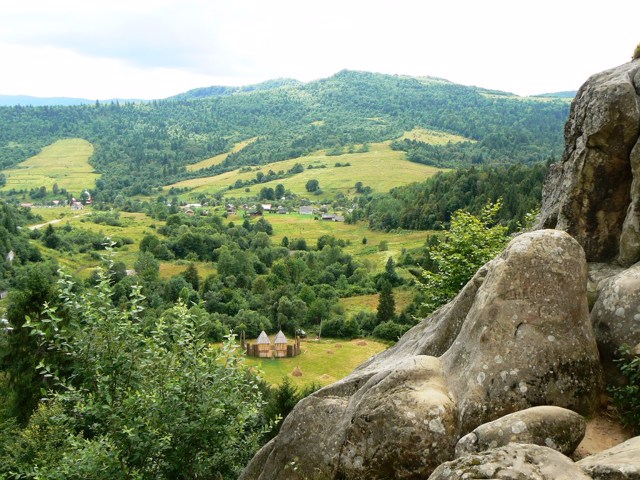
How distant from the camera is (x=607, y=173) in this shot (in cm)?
1566

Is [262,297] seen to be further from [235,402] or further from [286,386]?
[235,402]

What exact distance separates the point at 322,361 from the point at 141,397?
3246 inches

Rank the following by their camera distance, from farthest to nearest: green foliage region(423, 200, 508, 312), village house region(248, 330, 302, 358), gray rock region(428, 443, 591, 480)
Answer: village house region(248, 330, 302, 358) < green foliage region(423, 200, 508, 312) < gray rock region(428, 443, 591, 480)

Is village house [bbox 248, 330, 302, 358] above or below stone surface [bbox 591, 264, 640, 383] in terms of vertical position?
below

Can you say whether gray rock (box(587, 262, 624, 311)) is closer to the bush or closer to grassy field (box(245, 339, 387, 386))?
grassy field (box(245, 339, 387, 386))

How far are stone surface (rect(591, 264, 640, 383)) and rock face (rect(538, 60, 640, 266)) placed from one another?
1.93 m

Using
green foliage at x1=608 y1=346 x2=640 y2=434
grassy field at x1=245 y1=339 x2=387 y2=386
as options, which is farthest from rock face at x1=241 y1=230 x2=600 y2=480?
grassy field at x1=245 y1=339 x2=387 y2=386

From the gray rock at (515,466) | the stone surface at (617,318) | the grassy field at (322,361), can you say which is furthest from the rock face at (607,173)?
the grassy field at (322,361)

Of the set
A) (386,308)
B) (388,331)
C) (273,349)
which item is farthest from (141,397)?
(386,308)

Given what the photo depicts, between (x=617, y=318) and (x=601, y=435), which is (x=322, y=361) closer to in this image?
(x=617, y=318)

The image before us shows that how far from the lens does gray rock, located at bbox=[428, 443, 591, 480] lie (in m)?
7.95

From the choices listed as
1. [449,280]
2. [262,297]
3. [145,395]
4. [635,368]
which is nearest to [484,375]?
[635,368]

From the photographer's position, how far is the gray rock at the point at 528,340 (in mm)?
11641

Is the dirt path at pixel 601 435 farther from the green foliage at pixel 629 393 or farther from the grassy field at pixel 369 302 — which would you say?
the grassy field at pixel 369 302
